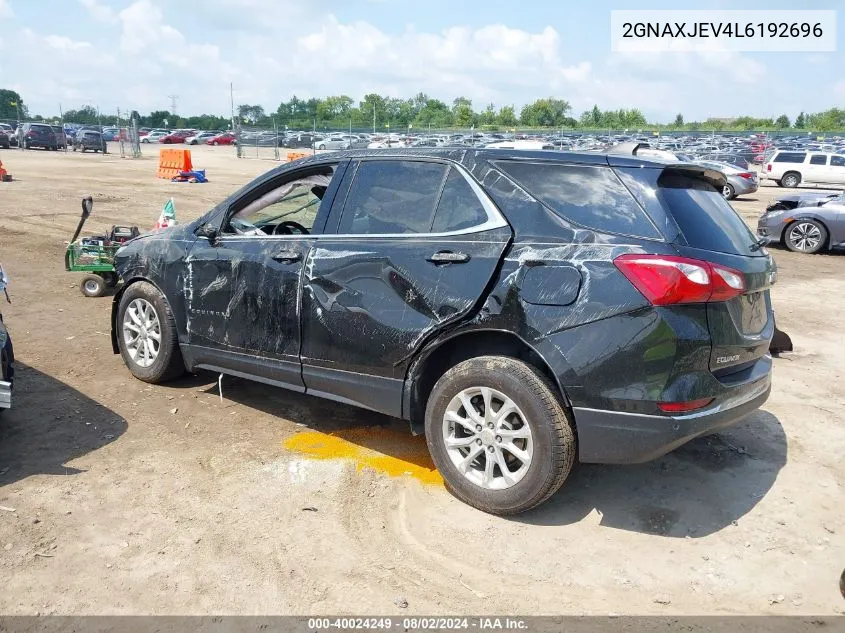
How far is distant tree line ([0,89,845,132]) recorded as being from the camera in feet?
233

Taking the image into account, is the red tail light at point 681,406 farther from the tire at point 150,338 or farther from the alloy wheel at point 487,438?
the tire at point 150,338

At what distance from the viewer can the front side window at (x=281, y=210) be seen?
15.9 feet

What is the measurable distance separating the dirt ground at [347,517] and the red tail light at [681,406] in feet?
2.41

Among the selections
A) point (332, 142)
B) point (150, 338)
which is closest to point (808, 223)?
point (150, 338)

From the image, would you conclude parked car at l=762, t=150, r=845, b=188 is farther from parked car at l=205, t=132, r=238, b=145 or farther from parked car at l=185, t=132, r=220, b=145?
parked car at l=185, t=132, r=220, b=145

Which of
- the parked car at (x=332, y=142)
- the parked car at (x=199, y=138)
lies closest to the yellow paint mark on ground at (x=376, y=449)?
the parked car at (x=332, y=142)

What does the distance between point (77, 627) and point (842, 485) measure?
412cm

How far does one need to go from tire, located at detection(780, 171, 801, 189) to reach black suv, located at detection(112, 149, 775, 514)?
29.9m

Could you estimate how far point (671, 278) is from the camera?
3.31 metres

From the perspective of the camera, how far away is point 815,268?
39.9 feet

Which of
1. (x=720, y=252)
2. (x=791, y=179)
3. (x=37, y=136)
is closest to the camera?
(x=720, y=252)

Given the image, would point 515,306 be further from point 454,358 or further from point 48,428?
point 48,428

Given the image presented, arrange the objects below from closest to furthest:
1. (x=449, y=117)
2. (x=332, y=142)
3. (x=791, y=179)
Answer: (x=791, y=179) < (x=332, y=142) < (x=449, y=117)

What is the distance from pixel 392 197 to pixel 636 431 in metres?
1.94
